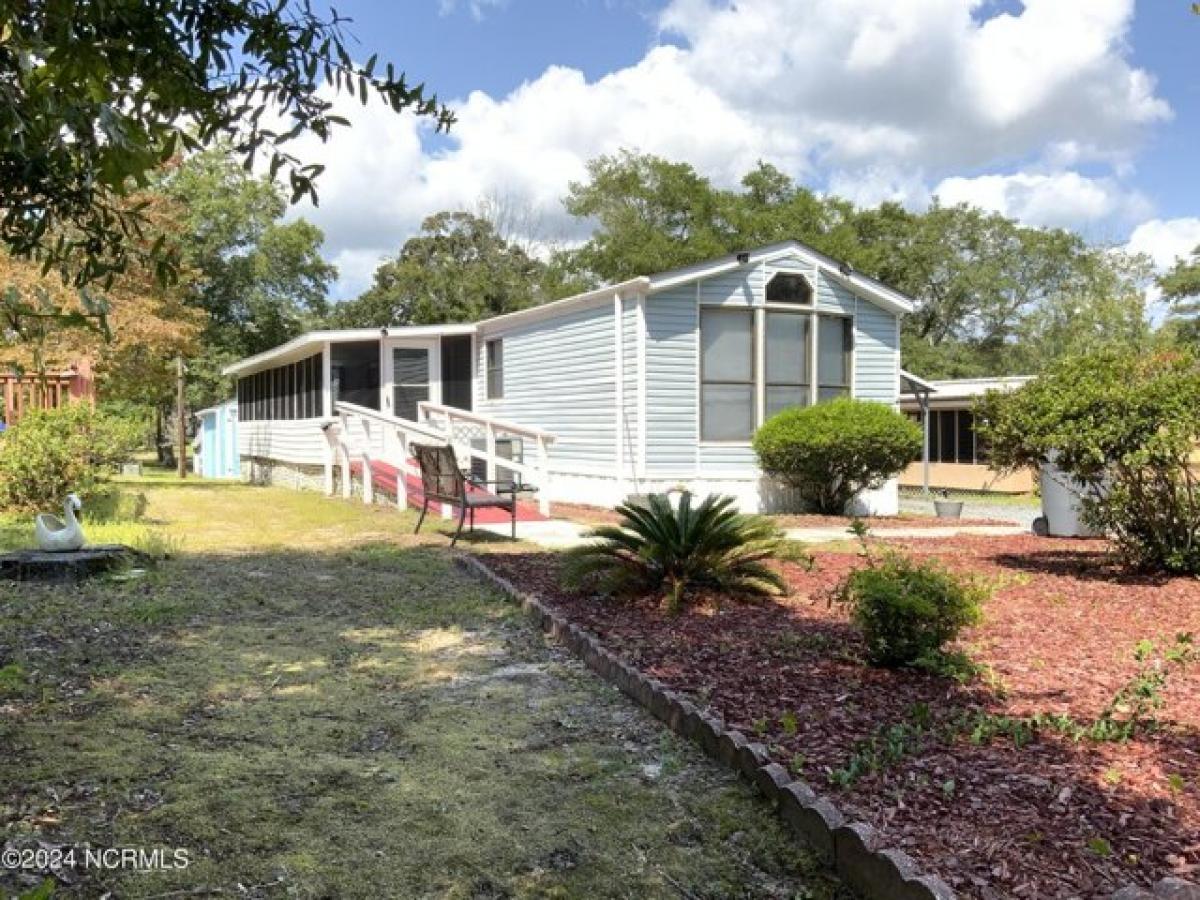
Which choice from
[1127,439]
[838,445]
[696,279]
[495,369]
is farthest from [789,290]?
[1127,439]

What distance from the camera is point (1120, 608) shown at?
590cm

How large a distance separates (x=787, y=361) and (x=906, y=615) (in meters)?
10.1

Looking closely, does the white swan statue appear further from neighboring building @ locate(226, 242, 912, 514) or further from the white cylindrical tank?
the white cylindrical tank

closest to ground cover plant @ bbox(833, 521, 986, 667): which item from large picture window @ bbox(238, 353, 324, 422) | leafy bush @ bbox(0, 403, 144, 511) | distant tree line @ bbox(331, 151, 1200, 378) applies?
leafy bush @ bbox(0, 403, 144, 511)

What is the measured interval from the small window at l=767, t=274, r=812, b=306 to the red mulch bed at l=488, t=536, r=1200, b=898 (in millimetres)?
7551

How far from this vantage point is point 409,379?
17.5m

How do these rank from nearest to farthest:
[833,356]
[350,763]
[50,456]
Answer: [350,763]
[50,456]
[833,356]

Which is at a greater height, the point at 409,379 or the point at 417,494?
the point at 409,379

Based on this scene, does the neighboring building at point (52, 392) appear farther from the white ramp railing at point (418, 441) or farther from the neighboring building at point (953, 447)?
the neighboring building at point (953, 447)

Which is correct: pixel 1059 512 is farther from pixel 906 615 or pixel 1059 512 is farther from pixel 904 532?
pixel 906 615

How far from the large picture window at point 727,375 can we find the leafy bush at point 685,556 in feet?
24.4

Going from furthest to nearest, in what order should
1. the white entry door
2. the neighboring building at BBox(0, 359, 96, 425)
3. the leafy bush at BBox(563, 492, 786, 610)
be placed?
the white entry door
the neighboring building at BBox(0, 359, 96, 425)
the leafy bush at BBox(563, 492, 786, 610)

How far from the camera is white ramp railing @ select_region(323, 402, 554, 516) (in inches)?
479

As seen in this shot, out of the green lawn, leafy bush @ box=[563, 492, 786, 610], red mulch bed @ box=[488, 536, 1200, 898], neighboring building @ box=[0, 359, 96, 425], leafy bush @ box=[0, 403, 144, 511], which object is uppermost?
neighboring building @ box=[0, 359, 96, 425]
